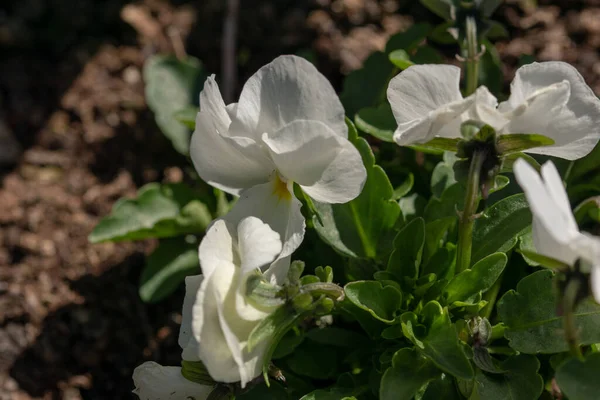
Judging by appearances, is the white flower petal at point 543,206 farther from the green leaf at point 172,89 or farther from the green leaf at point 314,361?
the green leaf at point 172,89

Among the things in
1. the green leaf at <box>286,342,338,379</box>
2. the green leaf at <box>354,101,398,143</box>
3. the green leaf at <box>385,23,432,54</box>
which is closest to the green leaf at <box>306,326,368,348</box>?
the green leaf at <box>286,342,338,379</box>

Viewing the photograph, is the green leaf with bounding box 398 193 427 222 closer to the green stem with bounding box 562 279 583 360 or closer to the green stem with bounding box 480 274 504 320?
the green stem with bounding box 480 274 504 320

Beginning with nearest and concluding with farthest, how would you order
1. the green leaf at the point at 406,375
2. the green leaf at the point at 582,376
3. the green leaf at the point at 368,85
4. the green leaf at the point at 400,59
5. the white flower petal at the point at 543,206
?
the white flower petal at the point at 543,206 < the green leaf at the point at 582,376 < the green leaf at the point at 406,375 < the green leaf at the point at 400,59 < the green leaf at the point at 368,85

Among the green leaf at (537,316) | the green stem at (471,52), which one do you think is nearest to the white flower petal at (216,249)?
the green leaf at (537,316)

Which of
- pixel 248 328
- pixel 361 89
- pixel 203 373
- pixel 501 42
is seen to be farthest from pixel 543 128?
pixel 501 42

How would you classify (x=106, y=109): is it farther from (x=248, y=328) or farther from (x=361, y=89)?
(x=248, y=328)
